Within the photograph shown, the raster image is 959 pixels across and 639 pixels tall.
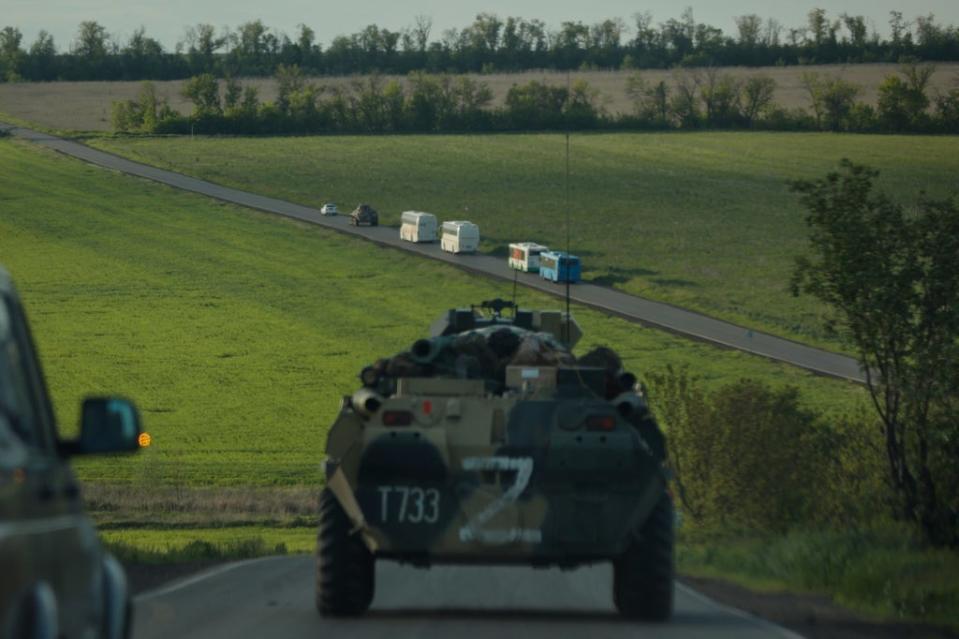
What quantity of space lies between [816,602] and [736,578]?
474cm

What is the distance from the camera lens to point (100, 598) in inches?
277

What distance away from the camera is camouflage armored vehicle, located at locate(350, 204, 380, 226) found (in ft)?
353

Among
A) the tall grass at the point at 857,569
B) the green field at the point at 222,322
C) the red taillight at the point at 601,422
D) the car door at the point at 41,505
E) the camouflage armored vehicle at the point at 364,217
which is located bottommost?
the green field at the point at 222,322

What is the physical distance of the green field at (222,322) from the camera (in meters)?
58.4

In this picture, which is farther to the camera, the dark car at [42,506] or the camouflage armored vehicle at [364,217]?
the camouflage armored vehicle at [364,217]

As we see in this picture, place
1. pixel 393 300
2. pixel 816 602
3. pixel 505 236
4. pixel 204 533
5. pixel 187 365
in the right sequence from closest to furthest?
1. pixel 816 602
2. pixel 204 533
3. pixel 187 365
4. pixel 393 300
5. pixel 505 236

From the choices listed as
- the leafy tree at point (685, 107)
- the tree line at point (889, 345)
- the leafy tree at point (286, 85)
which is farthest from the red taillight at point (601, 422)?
the leafy tree at point (685, 107)

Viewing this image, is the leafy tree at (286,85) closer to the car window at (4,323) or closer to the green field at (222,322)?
the green field at (222,322)

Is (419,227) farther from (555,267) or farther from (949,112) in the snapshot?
(949,112)

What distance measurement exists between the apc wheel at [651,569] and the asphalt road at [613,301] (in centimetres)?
3556

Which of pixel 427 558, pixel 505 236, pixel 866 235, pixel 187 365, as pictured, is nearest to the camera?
pixel 427 558

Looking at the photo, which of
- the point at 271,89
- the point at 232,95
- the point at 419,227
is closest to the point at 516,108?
the point at 232,95

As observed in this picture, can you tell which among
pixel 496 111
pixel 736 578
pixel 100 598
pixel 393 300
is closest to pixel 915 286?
pixel 736 578

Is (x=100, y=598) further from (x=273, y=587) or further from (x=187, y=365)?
(x=187, y=365)
